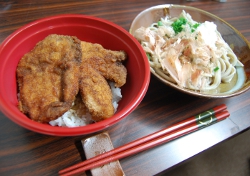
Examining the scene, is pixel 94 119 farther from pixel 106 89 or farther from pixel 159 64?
pixel 159 64

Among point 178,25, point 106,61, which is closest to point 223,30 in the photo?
point 178,25

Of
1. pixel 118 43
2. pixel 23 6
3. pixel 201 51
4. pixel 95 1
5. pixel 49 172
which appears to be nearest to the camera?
pixel 49 172

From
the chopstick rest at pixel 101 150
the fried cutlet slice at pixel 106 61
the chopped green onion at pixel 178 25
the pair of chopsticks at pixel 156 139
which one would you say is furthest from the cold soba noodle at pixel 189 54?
the chopstick rest at pixel 101 150

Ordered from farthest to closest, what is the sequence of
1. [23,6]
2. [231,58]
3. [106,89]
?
1. [23,6]
2. [231,58]
3. [106,89]

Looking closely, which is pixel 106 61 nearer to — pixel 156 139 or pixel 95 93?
pixel 95 93

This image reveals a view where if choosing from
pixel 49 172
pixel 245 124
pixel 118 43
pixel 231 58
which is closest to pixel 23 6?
pixel 118 43

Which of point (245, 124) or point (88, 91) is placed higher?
point (88, 91)
